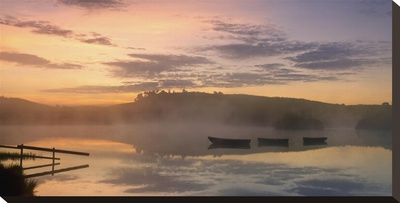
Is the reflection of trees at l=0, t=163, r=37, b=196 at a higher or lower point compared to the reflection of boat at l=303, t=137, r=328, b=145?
lower

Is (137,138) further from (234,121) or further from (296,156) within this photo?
(296,156)

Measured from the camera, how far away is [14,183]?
22.1ft

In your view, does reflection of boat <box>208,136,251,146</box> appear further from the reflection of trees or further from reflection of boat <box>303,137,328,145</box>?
the reflection of trees

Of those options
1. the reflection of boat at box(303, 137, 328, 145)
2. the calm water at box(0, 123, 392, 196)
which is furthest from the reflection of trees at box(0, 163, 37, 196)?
the reflection of boat at box(303, 137, 328, 145)

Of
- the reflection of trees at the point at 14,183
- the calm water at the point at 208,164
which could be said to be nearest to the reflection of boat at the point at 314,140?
the calm water at the point at 208,164

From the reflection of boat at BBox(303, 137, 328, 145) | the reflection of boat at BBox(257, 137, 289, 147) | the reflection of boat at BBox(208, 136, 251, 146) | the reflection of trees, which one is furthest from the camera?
the reflection of boat at BBox(257, 137, 289, 147)

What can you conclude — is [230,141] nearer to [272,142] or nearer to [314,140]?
[272,142]

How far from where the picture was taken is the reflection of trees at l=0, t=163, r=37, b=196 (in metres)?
6.59

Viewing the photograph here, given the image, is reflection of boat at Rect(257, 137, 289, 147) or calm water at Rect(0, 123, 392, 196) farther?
reflection of boat at Rect(257, 137, 289, 147)

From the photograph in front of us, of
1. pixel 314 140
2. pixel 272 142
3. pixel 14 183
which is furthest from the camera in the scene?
pixel 272 142

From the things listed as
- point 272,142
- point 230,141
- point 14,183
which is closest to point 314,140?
point 272,142

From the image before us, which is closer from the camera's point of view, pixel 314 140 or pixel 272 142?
pixel 314 140

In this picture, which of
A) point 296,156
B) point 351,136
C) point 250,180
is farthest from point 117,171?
point 351,136

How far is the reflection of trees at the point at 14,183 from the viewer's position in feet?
21.6
